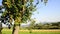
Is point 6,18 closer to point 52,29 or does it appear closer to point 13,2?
point 13,2

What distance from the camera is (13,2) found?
23.2 metres

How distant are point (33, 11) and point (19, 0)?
7.64ft

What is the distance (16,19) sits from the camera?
2311cm

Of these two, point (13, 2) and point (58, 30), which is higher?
point (13, 2)

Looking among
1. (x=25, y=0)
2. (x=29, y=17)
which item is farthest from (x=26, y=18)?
(x=25, y=0)

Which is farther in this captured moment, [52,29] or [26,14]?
[52,29]

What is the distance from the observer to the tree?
23.0m

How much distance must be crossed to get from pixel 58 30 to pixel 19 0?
3063 centimetres

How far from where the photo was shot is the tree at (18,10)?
2304cm

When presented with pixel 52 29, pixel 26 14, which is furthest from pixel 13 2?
pixel 52 29

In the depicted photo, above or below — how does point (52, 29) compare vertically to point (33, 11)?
below

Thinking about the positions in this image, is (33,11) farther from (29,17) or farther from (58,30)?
(58,30)

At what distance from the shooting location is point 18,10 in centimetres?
2331

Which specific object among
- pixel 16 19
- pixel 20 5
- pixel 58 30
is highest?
pixel 20 5
